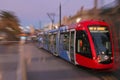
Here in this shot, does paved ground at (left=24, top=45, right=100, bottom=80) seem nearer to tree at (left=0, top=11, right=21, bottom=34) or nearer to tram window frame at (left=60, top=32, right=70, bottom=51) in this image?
tram window frame at (left=60, top=32, right=70, bottom=51)

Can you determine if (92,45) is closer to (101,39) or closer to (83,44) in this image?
(101,39)

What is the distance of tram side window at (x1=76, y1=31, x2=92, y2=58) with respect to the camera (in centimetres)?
1936

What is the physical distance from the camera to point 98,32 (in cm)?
1977

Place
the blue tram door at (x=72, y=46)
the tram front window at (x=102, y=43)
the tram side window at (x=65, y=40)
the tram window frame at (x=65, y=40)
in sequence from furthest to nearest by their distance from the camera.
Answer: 1. the tram side window at (x=65, y=40)
2. the tram window frame at (x=65, y=40)
3. the blue tram door at (x=72, y=46)
4. the tram front window at (x=102, y=43)

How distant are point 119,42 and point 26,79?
19.7m

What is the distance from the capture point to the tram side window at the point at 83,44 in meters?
19.4

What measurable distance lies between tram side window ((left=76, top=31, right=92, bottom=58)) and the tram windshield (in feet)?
1.58

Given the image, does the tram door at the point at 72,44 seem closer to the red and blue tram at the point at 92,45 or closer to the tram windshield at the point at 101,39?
the red and blue tram at the point at 92,45

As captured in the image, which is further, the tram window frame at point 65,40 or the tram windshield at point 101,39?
the tram window frame at point 65,40

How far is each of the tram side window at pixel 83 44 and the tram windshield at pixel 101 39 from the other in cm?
48

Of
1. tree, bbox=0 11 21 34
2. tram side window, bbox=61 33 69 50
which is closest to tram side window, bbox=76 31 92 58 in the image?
tram side window, bbox=61 33 69 50

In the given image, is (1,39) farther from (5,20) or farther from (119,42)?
(119,42)

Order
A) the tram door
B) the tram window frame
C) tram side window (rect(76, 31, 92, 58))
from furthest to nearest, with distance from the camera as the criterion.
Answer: the tram window frame, the tram door, tram side window (rect(76, 31, 92, 58))

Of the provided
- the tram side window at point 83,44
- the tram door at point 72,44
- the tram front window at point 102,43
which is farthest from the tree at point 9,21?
the tram front window at point 102,43
